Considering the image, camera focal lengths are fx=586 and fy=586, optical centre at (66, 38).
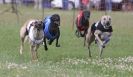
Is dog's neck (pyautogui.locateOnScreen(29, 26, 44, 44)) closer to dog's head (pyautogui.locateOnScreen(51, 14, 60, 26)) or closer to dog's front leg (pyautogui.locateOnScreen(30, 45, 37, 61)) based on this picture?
dog's front leg (pyautogui.locateOnScreen(30, 45, 37, 61))

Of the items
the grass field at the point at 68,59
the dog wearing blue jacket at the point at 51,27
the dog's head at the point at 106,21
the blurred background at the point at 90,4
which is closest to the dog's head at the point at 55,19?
the dog wearing blue jacket at the point at 51,27

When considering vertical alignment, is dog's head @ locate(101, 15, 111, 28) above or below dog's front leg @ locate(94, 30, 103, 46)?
above

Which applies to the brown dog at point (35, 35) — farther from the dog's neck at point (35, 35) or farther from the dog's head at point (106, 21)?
Result: the dog's head at point (106, 21)

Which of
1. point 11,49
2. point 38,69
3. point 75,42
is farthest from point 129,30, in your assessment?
point 38,69

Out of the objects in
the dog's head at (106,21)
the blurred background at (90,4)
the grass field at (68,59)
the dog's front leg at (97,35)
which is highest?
the dog's head at (106,21)

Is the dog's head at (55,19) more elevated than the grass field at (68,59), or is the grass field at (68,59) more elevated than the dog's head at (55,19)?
the dog's head at (55,19)

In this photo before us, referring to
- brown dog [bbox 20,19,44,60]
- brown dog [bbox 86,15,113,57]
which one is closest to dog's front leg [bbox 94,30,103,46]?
brown dog [bbox 86,15,113,57]

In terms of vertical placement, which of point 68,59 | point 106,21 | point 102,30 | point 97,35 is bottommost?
point 68,59

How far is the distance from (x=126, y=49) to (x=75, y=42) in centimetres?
285

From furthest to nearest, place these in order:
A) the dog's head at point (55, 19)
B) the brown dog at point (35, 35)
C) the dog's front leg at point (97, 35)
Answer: the dog's front leg at point (97, 35) → the dog's head at point (55, 19) → the brown dog at point (35, 35)

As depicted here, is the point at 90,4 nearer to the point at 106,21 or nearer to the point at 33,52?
the point at 106,21

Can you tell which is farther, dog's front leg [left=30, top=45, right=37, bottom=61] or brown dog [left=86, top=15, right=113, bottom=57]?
brown dog [left=86, top=15, right=113, bottom=57]

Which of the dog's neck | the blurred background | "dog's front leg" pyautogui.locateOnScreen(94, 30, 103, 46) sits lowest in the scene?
the blurred background

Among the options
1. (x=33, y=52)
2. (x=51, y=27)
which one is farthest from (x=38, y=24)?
(x=51, y=27)
